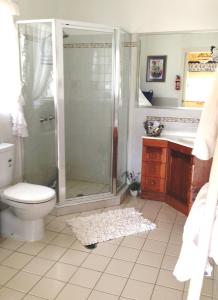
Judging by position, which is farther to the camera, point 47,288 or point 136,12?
point 136,12

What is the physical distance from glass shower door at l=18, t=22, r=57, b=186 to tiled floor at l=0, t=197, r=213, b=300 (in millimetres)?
718

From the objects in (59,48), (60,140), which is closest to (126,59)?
(59,48)

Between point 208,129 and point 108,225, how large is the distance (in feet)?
6.44

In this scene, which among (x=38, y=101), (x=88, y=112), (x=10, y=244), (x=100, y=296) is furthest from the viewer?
(x=88, y=112)

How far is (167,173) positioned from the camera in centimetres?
341

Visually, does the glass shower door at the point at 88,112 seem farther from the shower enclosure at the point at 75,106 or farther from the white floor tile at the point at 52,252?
the white floor tile at the point at 52,252

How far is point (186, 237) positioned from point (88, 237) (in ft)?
4.84

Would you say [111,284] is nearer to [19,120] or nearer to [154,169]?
[154,169]

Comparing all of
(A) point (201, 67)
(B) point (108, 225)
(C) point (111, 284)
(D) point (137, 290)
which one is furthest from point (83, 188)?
(A) point (201, 67)

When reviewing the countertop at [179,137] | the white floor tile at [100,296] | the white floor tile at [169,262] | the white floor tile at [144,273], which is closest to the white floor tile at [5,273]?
the white floor tile at [100,296]

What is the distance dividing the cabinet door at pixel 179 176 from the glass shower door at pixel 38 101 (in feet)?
4.28

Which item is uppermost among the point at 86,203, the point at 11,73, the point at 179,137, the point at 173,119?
the point at 11,73

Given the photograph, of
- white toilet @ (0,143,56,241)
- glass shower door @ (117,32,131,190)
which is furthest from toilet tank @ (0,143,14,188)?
glass shower door @ (117,32,131,190)

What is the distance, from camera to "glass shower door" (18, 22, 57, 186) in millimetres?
3033
